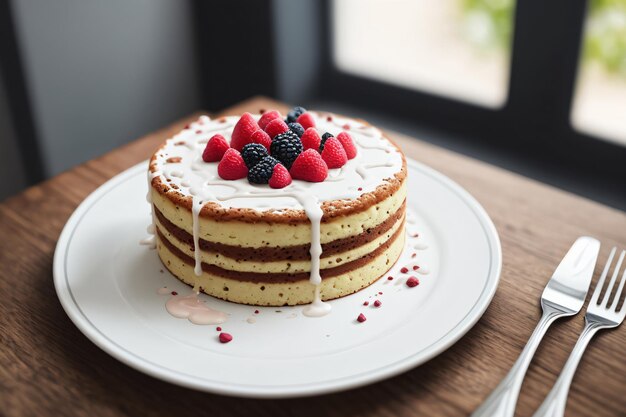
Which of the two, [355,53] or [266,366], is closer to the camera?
[266,366]

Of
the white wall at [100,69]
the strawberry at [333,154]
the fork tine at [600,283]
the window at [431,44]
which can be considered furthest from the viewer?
the window at [431,44]

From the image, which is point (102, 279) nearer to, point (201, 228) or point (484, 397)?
point (201, 228)

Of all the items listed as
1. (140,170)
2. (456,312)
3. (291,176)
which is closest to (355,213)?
(291,176)

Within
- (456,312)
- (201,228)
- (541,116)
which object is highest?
(201,228)

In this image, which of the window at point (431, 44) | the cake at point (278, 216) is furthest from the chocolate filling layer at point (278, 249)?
the window at point (431, 44)

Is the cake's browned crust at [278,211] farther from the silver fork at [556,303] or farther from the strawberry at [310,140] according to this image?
the silver fork at [556,303]

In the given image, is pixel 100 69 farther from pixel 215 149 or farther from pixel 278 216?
pixel 278 216

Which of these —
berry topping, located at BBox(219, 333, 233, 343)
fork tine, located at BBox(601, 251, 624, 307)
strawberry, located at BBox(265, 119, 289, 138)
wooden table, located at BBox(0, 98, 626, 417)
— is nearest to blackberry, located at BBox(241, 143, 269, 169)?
strawberry, located at BBox(265, 119, 289, 138)

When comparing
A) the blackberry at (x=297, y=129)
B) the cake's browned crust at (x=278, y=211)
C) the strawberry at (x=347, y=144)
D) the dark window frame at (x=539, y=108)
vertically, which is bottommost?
the dark window frame at (x=539, y=108)
